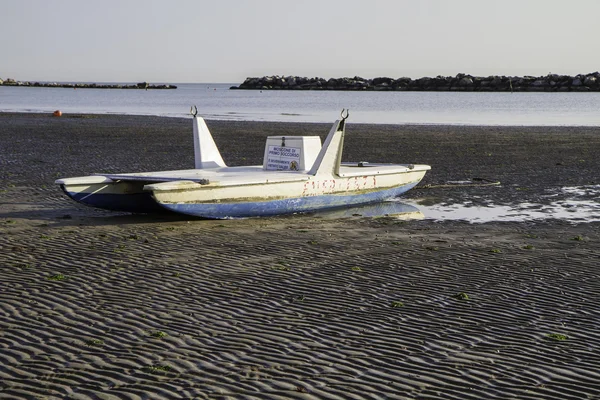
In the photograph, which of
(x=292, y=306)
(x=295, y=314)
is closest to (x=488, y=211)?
(x=292, y=306)

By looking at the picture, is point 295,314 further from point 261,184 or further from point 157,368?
point 261,184

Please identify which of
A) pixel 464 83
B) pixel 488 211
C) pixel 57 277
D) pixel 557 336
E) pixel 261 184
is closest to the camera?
pixel 557 336

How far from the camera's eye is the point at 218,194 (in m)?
15.3

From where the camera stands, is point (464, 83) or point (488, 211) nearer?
point (488, 211)

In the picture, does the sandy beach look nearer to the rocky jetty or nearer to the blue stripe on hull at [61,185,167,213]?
the blue stripe on hull at [61,185,167,213]

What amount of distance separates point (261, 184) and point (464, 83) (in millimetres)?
146820

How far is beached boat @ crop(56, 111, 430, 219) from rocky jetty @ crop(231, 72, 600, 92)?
13560cm

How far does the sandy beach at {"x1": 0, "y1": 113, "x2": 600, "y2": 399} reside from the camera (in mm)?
6938

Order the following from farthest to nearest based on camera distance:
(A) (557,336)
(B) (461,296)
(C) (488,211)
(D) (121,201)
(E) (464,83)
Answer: (E) (464,83) → (C) (488,211) → (D) (121,201) → (B) (461,296) → (A) (557,336)

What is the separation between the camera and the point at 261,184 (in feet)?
52.0

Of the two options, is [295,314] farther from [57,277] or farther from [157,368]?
[57,277]

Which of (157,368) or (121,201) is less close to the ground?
(121,201)

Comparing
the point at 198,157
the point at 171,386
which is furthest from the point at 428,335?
the point at 198,157

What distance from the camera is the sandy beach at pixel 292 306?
273 inches
